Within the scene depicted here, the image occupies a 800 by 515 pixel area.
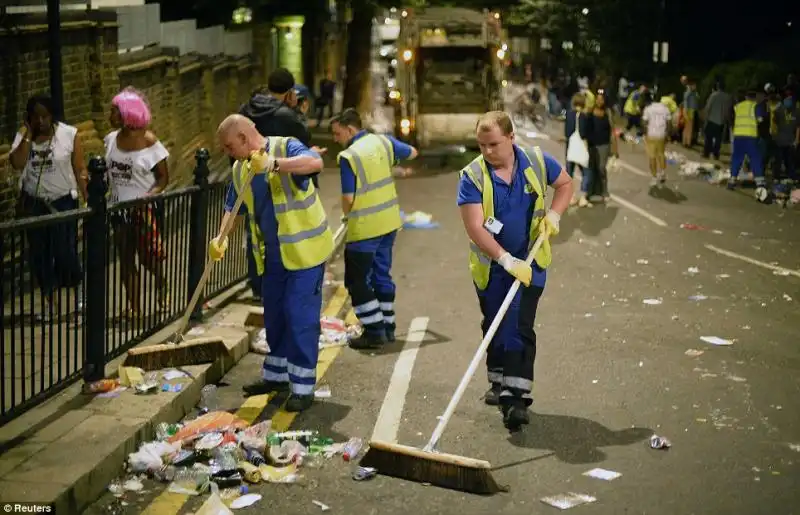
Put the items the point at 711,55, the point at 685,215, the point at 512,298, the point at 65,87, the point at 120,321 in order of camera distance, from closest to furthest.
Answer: the point at 512,298 < the point at 120,321 < the point at 65,87 < the point at 685,215 < the point at 711,55

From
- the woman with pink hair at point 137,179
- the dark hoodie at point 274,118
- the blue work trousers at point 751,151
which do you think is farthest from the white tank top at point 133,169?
the blue work trousers at point 751,151

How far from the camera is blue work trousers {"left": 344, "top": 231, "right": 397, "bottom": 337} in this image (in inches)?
344

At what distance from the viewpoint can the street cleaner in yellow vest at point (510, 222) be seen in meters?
6.57

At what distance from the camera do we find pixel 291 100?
32.0 ft

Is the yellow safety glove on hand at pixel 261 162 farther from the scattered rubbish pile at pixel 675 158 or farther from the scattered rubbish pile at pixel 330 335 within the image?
the scattered rubbish pile at pixel 675 158

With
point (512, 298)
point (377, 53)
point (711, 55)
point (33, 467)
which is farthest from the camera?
point (377, 53)

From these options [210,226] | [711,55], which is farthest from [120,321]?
[711,55]

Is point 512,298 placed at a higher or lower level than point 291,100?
lower

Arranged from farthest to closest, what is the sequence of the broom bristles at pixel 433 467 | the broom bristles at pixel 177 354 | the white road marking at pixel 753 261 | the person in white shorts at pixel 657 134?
the person in white shorts at pixel 657 134, the white road marking at pixel 753 261, the broom bristles at pixel 177 354, the broom bristles at pixel 433 467

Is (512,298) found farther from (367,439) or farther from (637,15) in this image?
(637,15)

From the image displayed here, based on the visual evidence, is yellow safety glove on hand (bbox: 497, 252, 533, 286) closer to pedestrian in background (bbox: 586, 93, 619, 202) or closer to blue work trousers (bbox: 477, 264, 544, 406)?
blue work trousers (bbox: 477, 264, 544, 406)

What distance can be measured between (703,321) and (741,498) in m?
4.15

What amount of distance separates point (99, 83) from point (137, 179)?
5476 mm

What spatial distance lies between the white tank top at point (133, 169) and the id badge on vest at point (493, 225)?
3.17 meters
